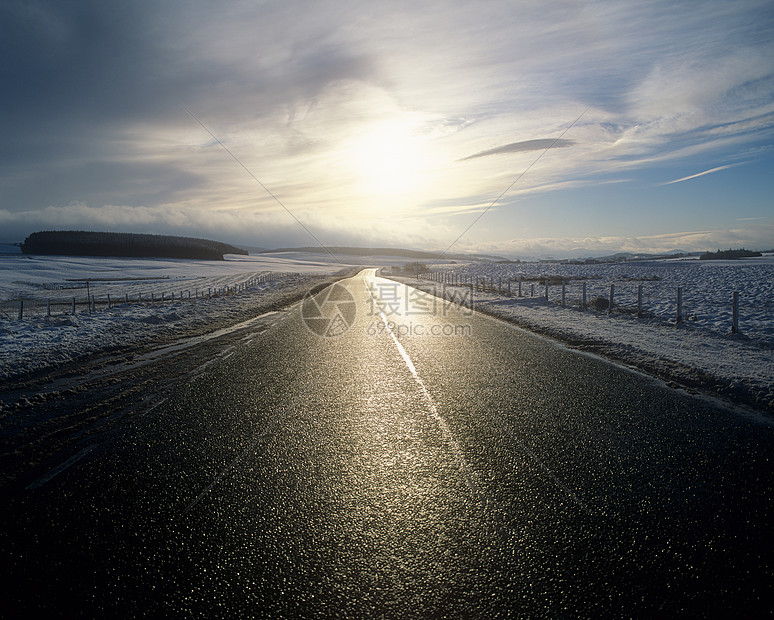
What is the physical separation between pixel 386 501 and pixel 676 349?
378 inches

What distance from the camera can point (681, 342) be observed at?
38.5ft

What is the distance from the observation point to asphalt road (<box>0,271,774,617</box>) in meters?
2.68

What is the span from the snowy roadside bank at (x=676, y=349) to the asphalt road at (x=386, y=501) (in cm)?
122

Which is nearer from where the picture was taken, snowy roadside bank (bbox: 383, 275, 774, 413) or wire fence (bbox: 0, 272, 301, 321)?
snowy roadside bank (bbox: 383, 275, 774, 413)

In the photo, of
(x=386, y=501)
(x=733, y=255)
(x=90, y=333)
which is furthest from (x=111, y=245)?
(x=386, y=501)

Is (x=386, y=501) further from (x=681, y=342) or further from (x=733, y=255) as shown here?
(x=733, y=255)

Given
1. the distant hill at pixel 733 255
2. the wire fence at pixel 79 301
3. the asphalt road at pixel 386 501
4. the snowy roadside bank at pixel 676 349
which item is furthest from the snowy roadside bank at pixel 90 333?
the distant hill at pixel 733 255

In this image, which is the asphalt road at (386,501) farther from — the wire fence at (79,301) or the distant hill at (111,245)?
the distant hill at (111,245)

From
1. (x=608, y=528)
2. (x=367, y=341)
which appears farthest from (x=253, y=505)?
(x=367, y=341)

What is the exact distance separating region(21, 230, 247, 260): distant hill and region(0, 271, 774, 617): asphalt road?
440 ft

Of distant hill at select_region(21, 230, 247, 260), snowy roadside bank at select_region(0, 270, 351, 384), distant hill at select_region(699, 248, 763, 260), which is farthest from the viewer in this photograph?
distant hill at select_region(21, 230, 247, 260)

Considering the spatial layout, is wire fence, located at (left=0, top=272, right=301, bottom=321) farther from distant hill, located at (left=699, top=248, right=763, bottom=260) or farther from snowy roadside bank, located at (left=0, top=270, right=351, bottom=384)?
distant hill, located at (left=699, top=248, right=763, bottom=260)

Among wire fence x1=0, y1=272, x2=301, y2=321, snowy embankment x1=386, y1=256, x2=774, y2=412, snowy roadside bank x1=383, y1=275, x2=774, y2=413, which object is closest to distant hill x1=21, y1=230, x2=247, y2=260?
wire fence x1=0, y1=272, x2=301, y2=321

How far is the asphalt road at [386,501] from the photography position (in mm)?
2684
